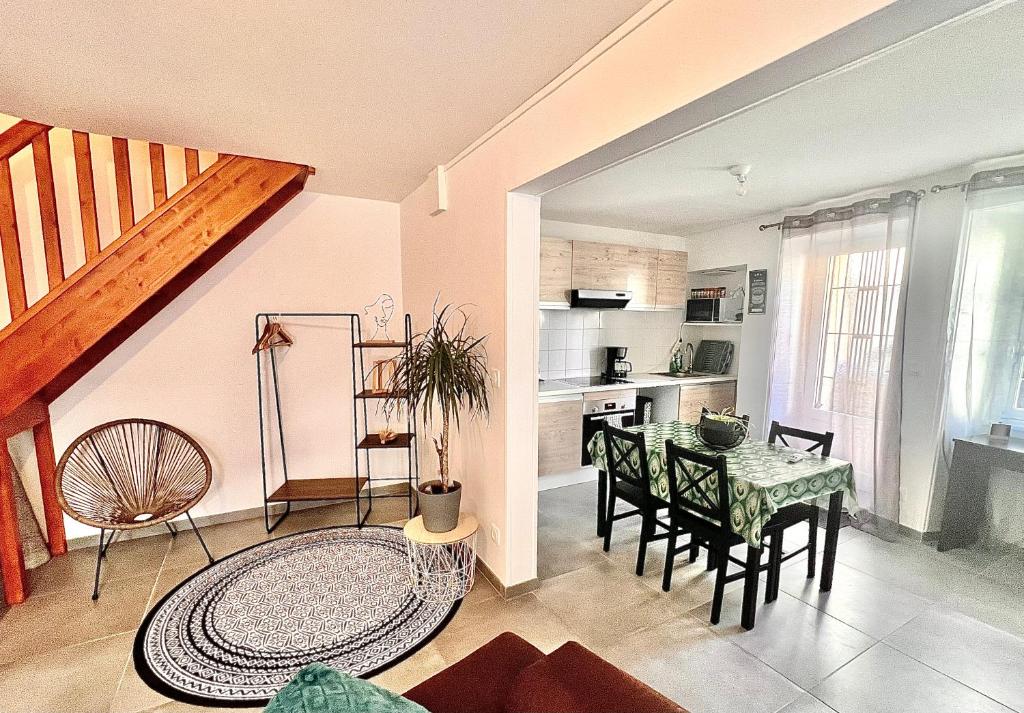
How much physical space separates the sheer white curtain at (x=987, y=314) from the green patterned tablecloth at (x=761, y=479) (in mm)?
1287

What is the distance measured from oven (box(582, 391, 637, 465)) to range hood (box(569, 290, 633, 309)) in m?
0.82

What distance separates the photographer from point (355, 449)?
3.50 metres

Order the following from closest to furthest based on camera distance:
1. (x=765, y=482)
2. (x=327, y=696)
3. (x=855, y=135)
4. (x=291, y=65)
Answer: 1. (x=327, y=696)
2. (x=291, y=65)
3. (x=765, y=482)
4. (x=855, y=135)

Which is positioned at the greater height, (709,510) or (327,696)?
(327,696)

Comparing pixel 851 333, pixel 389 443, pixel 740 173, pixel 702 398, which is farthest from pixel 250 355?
pixel 851 333

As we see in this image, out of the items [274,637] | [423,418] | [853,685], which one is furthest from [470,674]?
[423,418]

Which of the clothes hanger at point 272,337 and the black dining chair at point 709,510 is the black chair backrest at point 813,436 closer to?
the black dining chair at point 709,510

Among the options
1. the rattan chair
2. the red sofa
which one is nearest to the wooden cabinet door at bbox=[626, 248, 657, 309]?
the red sofa

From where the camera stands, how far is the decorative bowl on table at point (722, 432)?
2.46 m

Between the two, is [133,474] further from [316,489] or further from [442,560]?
[442,560]

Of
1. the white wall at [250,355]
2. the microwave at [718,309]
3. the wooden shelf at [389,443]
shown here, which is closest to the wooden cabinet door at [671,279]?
the microwave at [718,309]

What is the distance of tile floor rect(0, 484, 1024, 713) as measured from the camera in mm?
1793

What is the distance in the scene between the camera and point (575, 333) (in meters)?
4.44

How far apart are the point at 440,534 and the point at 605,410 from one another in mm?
2101
